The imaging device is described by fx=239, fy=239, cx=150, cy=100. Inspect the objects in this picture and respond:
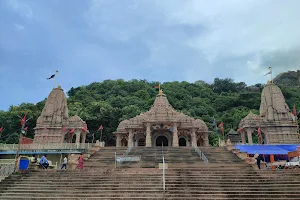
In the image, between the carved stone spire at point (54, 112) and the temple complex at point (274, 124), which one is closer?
the temple complex at point (274, 124)

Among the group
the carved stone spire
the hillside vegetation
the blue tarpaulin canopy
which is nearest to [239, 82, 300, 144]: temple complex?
the blue tarpaulin canopy

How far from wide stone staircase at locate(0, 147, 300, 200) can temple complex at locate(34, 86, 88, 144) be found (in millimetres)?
19250

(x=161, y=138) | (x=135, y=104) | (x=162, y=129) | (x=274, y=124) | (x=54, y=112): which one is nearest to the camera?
(x=162, y=129)

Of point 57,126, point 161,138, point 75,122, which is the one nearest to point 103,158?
point 161,138

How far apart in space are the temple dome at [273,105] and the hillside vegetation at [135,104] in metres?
12.1

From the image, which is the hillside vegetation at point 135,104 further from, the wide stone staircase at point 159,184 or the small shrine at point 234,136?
the wide stone staircase at point 159,184

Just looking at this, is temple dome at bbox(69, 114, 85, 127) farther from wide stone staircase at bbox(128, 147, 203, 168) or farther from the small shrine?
the small shrine

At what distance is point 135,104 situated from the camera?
6675 centimetres

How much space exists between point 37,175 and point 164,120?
16615 millimetres

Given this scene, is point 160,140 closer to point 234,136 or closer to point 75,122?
point 75,122

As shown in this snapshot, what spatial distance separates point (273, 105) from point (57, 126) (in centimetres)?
3382

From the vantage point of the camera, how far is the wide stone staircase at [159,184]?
1287cm

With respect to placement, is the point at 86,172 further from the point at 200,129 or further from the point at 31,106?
the point at 31,106

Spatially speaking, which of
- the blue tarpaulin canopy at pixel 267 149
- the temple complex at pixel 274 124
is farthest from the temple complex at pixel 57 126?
the temple complex at pixel 274 124
